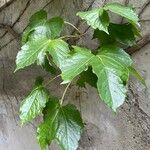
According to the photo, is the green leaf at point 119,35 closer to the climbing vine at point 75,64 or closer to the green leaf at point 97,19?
the climbing vine at point 75,64

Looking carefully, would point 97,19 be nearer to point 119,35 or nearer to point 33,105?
point 119,35

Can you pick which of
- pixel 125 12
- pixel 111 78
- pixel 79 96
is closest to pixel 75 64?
pixel 111 78

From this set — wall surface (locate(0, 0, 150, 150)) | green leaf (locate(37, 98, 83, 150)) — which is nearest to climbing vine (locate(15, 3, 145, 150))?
green leaf (locate(37, 98, 83, 150))

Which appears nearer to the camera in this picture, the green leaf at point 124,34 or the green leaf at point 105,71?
the green leaf at point 105,71

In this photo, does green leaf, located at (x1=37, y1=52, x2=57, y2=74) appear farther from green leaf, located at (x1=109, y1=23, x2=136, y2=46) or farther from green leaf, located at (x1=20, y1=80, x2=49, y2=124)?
green leaf, located at (x1=109, y1=23, x2=136, y2=46)

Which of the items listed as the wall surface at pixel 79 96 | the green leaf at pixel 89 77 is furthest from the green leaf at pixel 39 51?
the wall surface at pixel 79 96

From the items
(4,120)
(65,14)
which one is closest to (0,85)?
(4,120)

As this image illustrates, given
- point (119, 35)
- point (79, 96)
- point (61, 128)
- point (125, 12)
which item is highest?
point (125, 12)
